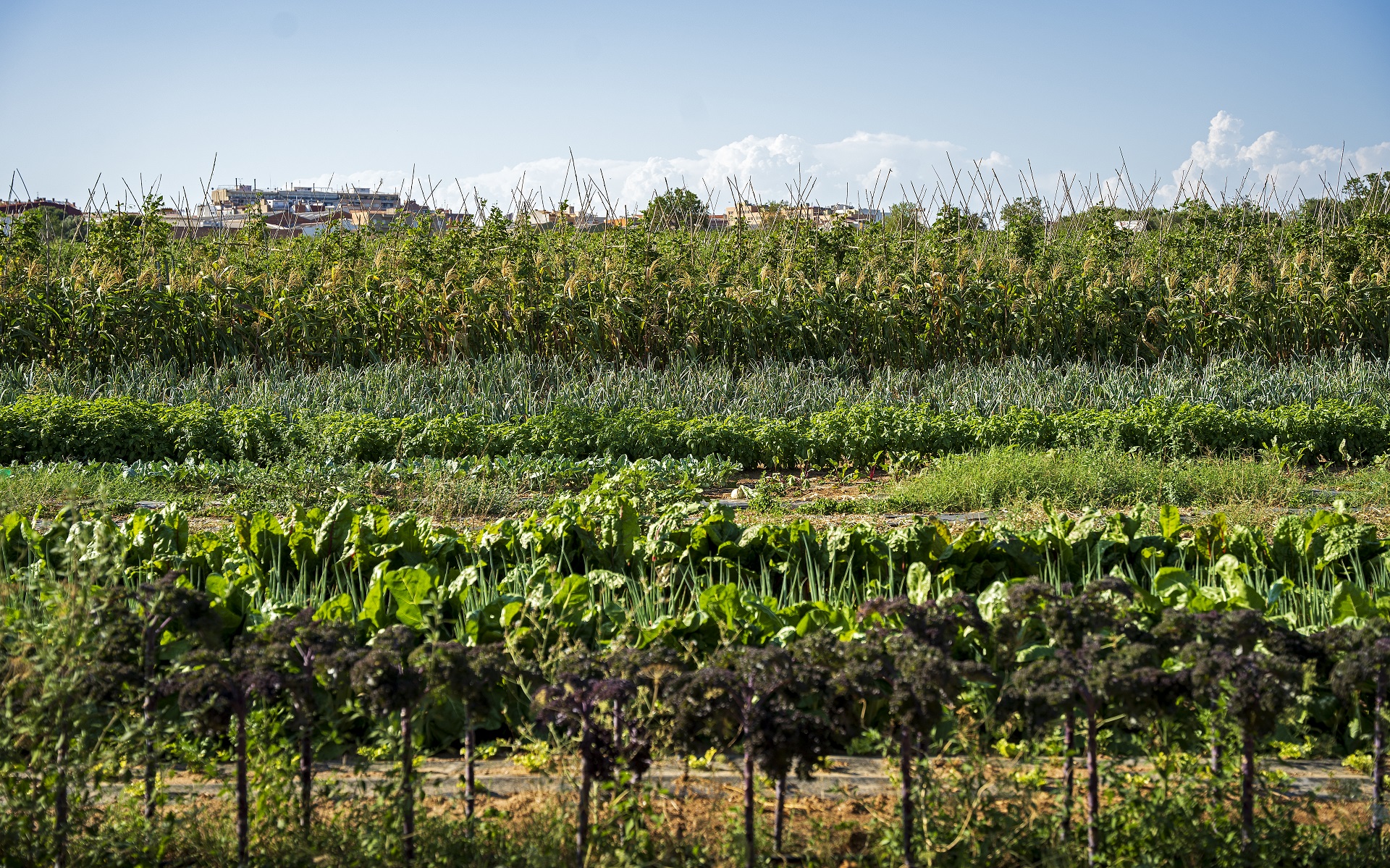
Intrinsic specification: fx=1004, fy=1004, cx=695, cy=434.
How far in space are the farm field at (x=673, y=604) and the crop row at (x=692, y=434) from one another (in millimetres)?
34

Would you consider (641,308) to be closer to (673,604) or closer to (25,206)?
(673,604)

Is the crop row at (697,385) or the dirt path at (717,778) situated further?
the crop row at (697,385)

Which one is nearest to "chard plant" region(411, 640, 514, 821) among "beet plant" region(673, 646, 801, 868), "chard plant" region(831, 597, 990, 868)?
"beet plant" region(673, 646, 801, 868)

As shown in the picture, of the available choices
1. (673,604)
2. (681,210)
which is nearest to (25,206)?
(681,210)

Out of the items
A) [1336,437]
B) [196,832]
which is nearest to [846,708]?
[196,832]

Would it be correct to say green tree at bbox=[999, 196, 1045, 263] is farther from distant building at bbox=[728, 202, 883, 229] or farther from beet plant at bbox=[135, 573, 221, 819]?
beet plant at bbox=[135, 573, 221, 819]

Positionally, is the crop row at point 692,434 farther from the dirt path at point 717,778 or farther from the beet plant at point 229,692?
the beet plant at point 229,692

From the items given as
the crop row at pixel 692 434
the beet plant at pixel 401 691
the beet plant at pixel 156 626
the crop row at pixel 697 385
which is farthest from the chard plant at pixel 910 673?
the crop row at pixel 697 385

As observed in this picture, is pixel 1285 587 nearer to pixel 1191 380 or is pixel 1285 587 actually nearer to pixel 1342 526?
pixel 1342 526

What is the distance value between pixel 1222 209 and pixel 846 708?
59.3 feet

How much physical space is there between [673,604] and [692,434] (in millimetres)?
3577

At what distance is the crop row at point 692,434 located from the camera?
7422mm

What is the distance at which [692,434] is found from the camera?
24.7 feet

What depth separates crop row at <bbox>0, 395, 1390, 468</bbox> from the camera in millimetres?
7422
